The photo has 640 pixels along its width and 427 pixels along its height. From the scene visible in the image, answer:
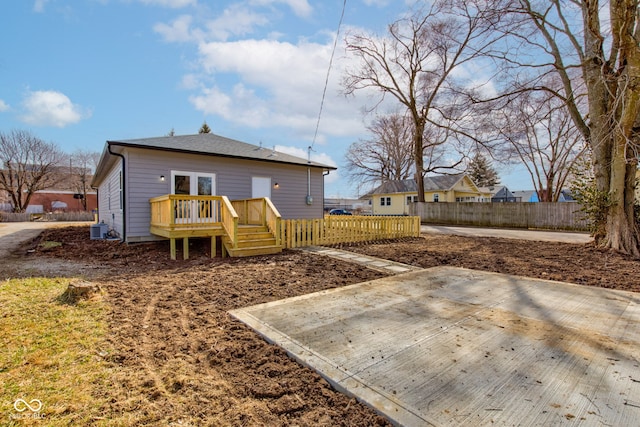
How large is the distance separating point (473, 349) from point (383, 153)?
3367 cm

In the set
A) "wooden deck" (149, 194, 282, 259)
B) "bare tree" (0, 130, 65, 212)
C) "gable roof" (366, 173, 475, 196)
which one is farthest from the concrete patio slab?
"bare tree" (0, 130, 65, 212)

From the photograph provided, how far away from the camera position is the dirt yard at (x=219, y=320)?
1885mm

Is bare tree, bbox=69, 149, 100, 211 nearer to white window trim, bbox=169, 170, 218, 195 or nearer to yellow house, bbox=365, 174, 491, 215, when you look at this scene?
white window trim, bbox=169, 170, 218, 195

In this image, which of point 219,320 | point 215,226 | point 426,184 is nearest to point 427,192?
point 426,184

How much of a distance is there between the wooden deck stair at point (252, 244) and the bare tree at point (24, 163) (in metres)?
30.7

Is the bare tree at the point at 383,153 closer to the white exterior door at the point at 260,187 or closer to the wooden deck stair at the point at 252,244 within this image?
the white exterior door at the point at 260,187

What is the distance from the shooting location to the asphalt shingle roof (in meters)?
8.98

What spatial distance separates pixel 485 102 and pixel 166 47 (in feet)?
35.7

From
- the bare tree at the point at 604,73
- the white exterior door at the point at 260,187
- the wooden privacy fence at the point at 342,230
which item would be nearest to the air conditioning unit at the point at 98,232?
the white exterior door at the point at 260,187

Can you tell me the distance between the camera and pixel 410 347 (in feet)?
8.63

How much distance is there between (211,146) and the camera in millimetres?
10594

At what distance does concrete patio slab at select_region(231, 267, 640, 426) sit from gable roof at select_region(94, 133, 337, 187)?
713cm

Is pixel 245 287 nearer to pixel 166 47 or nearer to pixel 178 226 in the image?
pixel 178 226

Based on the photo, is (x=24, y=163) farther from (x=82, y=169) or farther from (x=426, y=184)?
(x=426, y=184)
